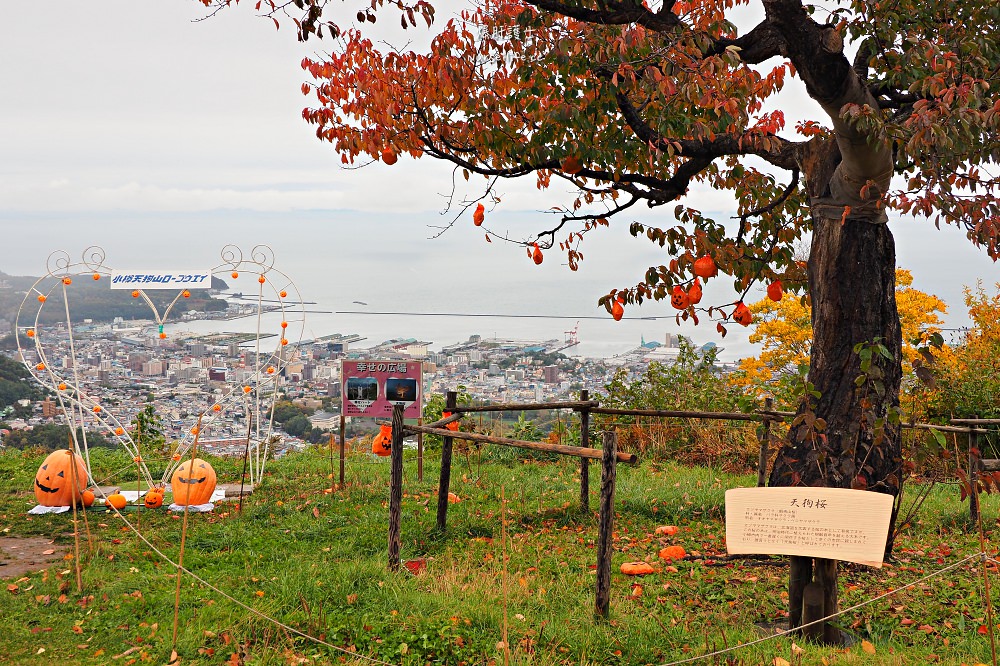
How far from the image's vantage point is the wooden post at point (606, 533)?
180 inches

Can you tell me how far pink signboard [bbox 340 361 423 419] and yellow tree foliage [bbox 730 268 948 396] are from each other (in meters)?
5.00

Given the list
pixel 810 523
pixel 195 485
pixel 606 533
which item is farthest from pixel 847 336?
pixel 195 485

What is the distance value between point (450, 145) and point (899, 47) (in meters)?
3.62

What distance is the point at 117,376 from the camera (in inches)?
445

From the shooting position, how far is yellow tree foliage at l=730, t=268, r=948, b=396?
1095 centimetres

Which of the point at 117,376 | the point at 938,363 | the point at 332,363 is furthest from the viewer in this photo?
the point at 332,363

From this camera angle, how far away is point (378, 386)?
28.4 ft

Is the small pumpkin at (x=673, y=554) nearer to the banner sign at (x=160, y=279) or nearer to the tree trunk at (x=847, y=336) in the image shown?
the tree trunk at (x=847, y=336)

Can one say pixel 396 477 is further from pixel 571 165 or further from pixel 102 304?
pixel 102 304

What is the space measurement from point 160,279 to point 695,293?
516 cm

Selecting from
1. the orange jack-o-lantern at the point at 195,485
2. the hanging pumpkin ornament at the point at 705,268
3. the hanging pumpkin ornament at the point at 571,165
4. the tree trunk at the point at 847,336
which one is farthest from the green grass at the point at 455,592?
the hanging pumpkin ornament at the point at 571,165

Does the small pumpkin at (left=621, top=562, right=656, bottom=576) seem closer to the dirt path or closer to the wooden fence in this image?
the wooden fence

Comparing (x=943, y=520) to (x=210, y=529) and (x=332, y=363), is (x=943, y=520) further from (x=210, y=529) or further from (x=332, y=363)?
(x=332, y=363)

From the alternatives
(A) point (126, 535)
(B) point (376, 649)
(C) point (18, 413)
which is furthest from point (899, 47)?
(C) point (18, 413)
